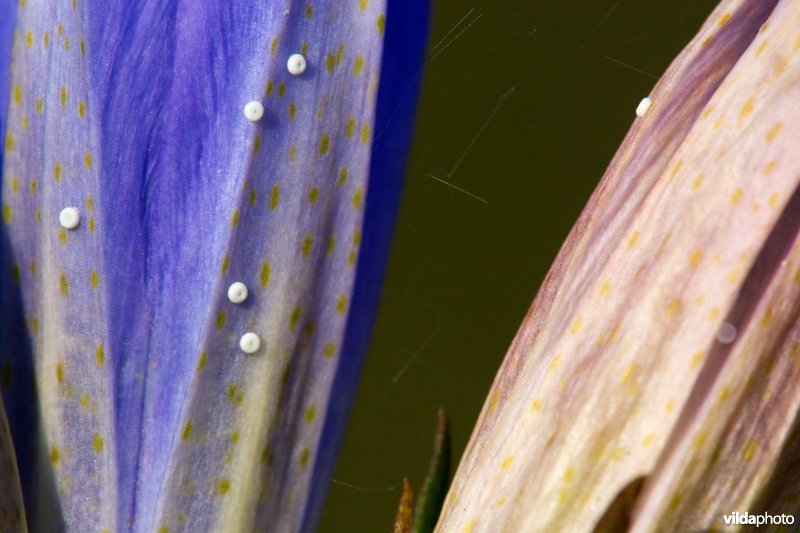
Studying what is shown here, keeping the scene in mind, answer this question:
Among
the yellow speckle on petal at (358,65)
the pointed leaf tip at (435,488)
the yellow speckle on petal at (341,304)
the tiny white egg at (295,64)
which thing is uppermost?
the yellow speckle on petal at (358,65)

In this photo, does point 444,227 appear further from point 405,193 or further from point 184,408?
point 184,408

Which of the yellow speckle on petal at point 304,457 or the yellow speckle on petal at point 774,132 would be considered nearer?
the yellow speckle on petal at point 774,132

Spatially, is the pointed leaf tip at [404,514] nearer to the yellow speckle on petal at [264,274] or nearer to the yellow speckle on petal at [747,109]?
the yellow speckle on petal at [264,274]

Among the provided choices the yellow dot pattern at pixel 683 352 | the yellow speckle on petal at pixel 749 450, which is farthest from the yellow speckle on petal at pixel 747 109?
the yellow speckle on petal at pixel 749 450

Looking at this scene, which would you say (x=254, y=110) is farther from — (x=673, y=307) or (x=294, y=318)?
(x=673, y=307)

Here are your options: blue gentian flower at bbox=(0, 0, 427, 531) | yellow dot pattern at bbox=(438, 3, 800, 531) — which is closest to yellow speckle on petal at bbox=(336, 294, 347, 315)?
blue gentian flower at bbox=(0, 0, 427, 531)

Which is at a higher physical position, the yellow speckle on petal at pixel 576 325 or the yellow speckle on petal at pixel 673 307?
the yellow speckle on petal at pixel 673 307

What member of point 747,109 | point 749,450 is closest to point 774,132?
point 747,109
